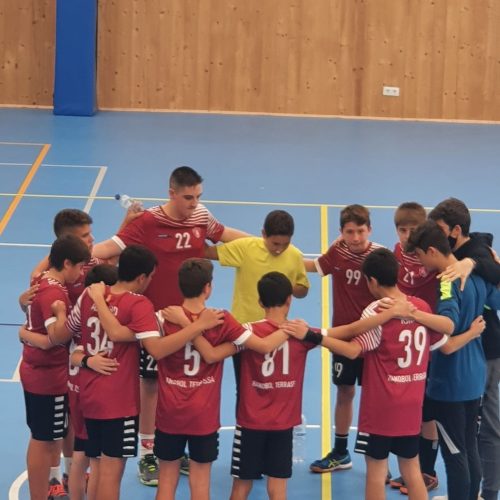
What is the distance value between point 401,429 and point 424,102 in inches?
599

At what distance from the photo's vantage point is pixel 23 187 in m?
15.5

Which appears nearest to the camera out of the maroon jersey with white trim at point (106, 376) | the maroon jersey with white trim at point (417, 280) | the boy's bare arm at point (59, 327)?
the maroon jersey with white trim at point (106, 376)

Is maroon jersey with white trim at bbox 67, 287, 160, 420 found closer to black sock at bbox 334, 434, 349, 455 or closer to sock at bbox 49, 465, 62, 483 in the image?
sock at bbox 49, 465, 62, 483

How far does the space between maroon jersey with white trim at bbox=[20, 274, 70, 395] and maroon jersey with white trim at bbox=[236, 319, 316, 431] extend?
1.14 meters

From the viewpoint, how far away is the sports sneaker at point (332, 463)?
7789mm

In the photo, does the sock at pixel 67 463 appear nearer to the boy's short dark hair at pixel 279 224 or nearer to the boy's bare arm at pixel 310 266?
the boy's short dark hair at pixel 279 224

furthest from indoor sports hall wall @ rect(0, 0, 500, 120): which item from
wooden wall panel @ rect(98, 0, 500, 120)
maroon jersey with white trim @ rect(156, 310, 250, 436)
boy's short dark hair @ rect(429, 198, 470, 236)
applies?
maroon jersey with white trim @ rect(156, 310, 250, 436)

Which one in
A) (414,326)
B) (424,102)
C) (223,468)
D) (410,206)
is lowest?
(223,468)

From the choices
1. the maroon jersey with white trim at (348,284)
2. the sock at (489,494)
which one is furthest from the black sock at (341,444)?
the sock at (489,494)

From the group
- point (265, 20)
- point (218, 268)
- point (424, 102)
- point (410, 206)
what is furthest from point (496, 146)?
point (410, 206)

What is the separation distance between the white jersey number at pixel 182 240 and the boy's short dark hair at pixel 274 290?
4.32 feet

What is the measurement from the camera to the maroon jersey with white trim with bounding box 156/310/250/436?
6250 mm

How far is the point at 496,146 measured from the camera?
1908cm

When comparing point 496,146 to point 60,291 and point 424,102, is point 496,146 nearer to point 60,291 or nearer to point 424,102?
point 424,102
